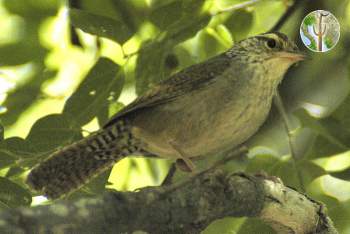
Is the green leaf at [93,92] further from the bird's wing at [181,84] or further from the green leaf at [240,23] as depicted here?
the green leaf at [240,23]

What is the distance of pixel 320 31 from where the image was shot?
10.5 feet

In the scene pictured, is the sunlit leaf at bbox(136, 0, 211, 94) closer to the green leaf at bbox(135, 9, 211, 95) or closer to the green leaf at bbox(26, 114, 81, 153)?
the green leaf at bbox(135, 9, 211, 95)

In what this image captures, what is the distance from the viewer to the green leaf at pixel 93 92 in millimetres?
2885

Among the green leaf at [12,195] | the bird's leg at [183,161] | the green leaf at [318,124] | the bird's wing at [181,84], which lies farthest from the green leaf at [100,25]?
the green leaf at [318,124]

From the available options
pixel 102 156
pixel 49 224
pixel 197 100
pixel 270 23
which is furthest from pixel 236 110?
pixel 49 224

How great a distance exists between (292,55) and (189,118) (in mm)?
556

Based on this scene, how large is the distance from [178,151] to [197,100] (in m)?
0.23

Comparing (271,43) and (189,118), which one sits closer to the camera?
(189,118)

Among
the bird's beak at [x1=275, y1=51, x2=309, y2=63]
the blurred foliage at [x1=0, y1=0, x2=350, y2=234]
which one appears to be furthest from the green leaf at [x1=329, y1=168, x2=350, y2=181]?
the bird's beak at [x1=275, y1=51, x2=309, y2=63]

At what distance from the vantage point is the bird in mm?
2859

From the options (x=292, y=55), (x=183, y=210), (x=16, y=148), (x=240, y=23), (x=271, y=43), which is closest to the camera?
(x=183, y=210)

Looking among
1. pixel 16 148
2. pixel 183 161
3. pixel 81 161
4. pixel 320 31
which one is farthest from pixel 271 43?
pixel 16 148

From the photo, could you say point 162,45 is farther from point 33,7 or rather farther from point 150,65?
point 33,7

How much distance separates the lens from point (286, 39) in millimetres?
3170
